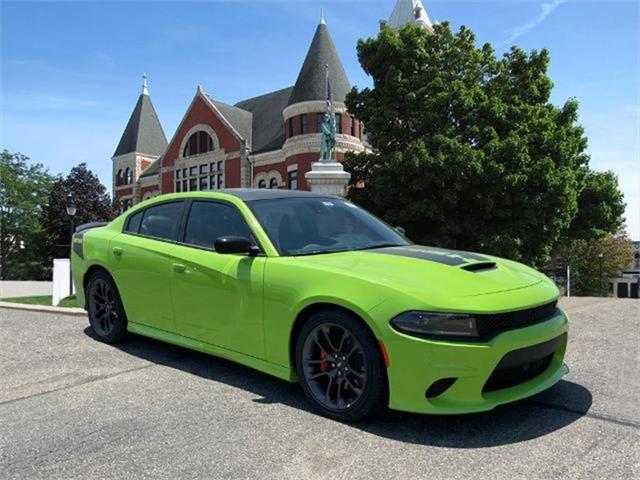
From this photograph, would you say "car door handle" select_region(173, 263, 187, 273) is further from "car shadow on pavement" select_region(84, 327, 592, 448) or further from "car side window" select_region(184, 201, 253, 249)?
"car shadow on pavement" select_region(84, 327, 592, 448)

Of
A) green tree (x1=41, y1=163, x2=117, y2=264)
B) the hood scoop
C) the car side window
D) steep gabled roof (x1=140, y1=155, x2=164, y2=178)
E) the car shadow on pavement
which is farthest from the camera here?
steep gabled roof (x1=140, y1=155, x2=164, y2=178)

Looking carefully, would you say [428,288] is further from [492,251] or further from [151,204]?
[492,251]

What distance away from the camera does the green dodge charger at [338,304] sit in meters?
2.99

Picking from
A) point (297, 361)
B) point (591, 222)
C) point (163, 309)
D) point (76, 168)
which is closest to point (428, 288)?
point (297, 361)

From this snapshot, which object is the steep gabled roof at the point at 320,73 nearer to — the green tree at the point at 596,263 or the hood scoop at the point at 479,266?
the green tree at the point at 596,263

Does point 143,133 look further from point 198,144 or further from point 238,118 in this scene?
point 238,118

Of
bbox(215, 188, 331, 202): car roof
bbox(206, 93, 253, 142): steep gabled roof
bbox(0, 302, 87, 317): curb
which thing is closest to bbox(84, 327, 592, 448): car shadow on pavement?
bbox(215, 188, 331, 202): car roof

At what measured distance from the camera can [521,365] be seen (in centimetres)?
312

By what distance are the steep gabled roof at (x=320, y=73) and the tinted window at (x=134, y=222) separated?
35.7 m

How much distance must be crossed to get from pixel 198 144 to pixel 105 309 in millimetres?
48282

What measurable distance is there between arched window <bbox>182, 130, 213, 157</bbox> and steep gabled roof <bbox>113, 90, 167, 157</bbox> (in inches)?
393

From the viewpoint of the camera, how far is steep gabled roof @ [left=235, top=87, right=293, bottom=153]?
46.4 meters

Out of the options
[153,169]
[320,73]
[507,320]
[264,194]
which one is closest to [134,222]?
[264,194]

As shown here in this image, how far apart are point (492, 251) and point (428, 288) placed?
19129 mm
